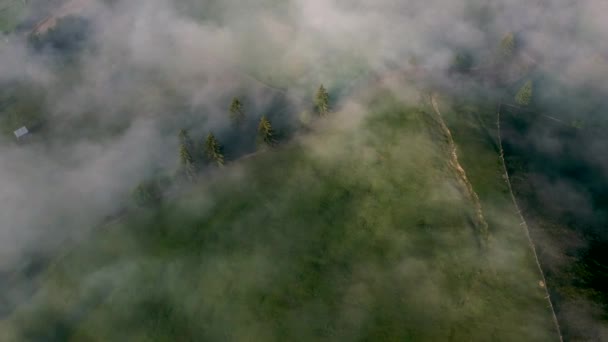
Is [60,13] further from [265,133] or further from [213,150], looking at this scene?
[265,133]

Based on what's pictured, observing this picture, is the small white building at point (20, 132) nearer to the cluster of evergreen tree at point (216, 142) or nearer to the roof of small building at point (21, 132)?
the roof of small building at point (21, 132)

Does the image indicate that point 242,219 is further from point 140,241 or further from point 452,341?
point 452,341

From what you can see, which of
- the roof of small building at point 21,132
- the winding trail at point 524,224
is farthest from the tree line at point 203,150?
the roof of small building at point 21,132

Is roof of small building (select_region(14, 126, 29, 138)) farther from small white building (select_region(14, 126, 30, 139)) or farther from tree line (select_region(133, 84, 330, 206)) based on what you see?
tree line (select_region(133, 84, 330, 206))

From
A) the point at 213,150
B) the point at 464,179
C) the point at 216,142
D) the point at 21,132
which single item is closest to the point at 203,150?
the point at 213,150

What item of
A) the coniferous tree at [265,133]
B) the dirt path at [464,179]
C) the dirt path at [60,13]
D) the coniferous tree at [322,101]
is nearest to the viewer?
the dirt path at [464,179]

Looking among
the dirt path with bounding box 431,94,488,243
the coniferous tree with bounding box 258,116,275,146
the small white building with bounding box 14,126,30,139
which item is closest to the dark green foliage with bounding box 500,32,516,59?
the dirt path with bounding box 431,94,488,243
